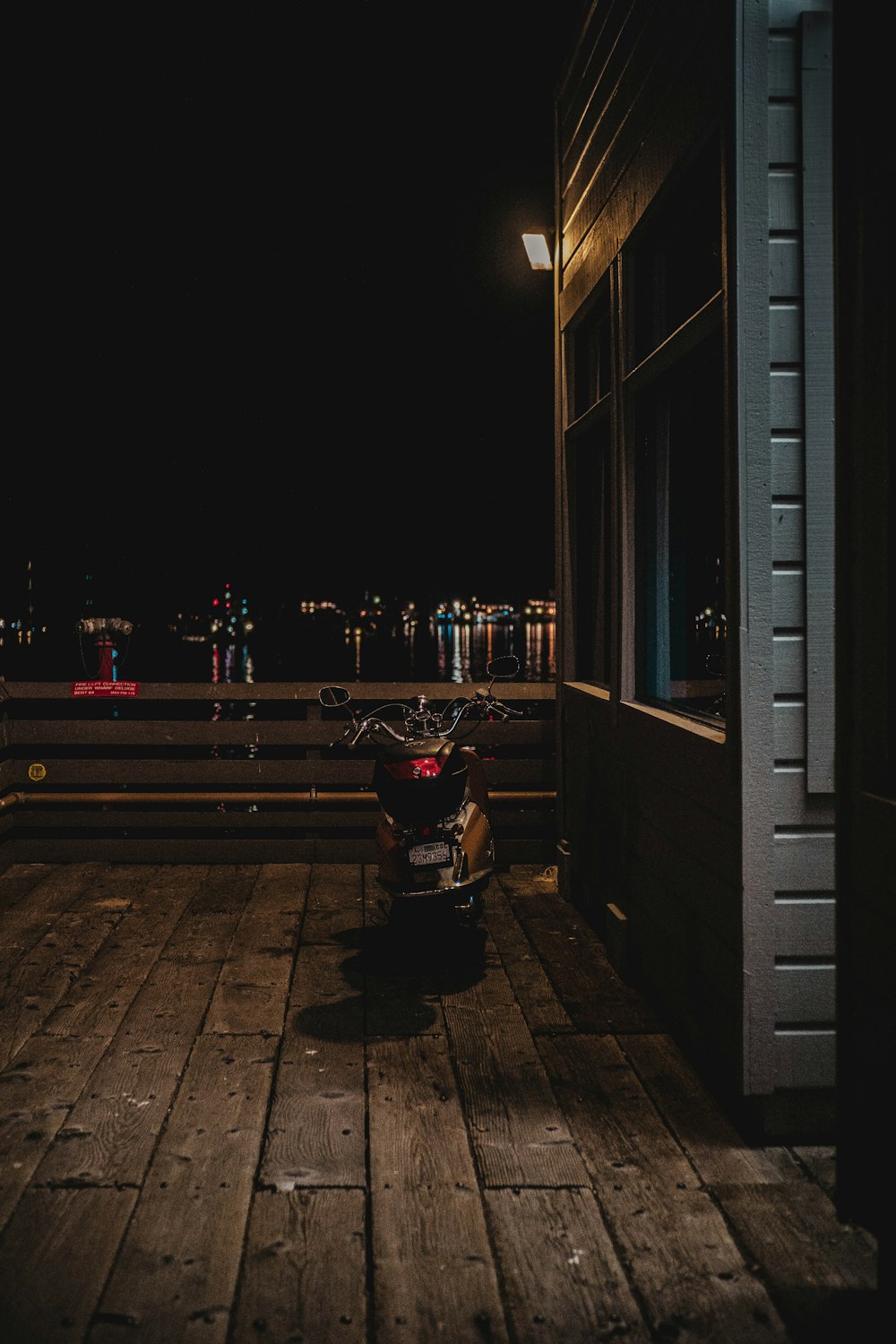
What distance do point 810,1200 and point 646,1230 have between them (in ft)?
1.71

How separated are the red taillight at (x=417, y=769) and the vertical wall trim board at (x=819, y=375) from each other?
86.8 inches

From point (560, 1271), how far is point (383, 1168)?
0.73 meters

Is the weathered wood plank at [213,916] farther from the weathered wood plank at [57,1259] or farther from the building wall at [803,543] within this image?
the building wall at [803,543]

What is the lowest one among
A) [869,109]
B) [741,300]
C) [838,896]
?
[838,896]

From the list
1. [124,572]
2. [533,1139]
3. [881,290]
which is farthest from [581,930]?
[124,572]

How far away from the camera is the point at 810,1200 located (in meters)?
3.13

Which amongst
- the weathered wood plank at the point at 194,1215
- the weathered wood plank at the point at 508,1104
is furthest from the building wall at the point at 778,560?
the weathered wood plank at the point at 194,1215

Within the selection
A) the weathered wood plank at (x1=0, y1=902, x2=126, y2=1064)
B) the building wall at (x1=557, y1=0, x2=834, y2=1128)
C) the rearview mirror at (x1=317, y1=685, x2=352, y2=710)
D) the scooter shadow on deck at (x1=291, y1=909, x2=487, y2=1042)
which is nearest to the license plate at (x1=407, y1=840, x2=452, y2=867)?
the scooter shadow on deck at (x1=291, y1=909, x2=487, y2=1042)

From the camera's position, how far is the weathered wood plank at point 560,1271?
99.8 inches

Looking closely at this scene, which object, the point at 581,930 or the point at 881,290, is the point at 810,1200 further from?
the point at 581,930

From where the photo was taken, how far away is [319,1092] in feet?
12.8

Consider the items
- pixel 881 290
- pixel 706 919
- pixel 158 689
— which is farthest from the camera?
pixel 158 689

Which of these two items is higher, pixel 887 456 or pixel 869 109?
pixel 869 109

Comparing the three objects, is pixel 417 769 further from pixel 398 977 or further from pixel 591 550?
pixel 591 550
